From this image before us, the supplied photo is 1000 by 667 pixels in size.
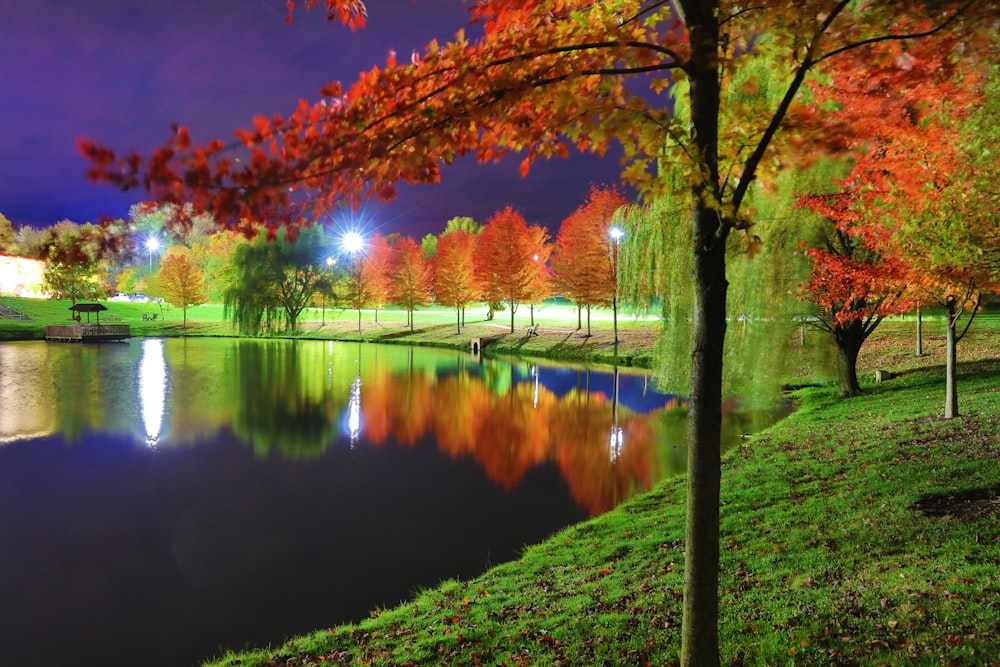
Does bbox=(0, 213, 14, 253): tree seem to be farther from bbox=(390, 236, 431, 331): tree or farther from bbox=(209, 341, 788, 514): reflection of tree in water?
bbox=(209, 341, 788, 514): reflection of tree in water

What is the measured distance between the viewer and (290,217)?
3.88 m

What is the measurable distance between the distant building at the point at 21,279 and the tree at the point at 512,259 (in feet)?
211

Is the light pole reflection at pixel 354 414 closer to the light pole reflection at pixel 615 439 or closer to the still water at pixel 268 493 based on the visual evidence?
the still water at pixel 268 493

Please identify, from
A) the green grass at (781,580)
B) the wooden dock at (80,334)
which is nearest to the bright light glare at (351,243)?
the wooden dock at (80,334)

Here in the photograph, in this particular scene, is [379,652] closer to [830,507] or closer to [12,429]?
[830,507]

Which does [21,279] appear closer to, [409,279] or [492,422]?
[409,279]

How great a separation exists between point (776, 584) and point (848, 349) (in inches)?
637

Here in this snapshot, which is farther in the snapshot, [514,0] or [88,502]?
[88,502]

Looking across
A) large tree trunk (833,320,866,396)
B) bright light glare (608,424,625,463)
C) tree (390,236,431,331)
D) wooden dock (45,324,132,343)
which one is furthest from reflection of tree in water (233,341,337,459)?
wooden dock (45,324,132,343)

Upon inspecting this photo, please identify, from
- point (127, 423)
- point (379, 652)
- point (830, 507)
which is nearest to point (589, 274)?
point (127, 423)

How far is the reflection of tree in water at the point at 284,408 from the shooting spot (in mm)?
18516

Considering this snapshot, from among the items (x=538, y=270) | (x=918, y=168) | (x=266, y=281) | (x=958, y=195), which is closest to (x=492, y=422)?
(x=918, y=168)

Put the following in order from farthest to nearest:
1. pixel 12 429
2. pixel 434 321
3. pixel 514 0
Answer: pixel 434 321 → pixel 12 429 → pixel 514 0

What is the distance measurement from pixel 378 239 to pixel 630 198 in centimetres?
3635
